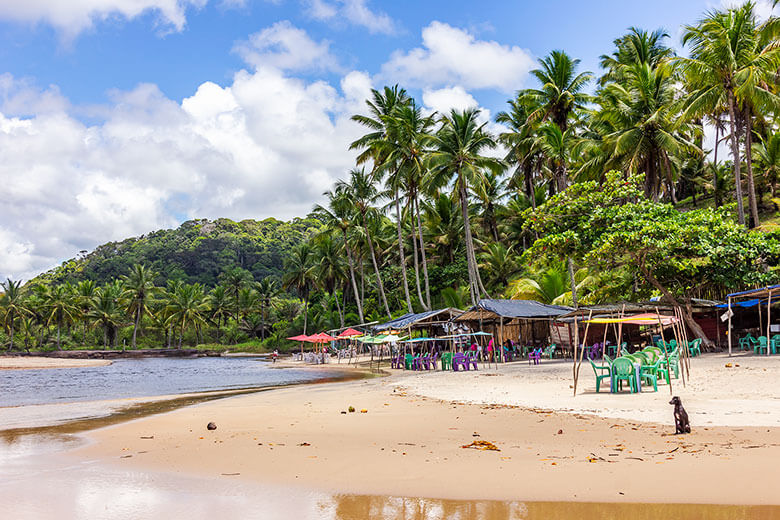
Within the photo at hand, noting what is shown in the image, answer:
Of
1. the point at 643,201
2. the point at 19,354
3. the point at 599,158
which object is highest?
the point at 599,158

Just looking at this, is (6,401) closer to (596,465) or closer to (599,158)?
(596,465)

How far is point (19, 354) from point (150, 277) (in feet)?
54.8

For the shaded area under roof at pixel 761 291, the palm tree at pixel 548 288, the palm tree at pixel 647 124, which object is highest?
the palm tree at pixel 647 124

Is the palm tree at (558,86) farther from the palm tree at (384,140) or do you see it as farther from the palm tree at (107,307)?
the palm tree at (107,307)

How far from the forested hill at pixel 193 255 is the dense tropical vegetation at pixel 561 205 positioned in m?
20.2

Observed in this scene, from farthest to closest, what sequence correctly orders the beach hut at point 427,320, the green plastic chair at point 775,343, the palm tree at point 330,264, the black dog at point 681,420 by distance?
the palm tree at point 330,264, the beach hut at point 427,320, the green plastic chair at point 775,343, the black dog at point 681,420

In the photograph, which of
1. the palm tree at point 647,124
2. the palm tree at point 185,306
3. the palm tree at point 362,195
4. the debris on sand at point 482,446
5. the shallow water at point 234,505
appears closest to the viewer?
the shallow water at point 234,505

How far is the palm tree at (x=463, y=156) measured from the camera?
29500mm

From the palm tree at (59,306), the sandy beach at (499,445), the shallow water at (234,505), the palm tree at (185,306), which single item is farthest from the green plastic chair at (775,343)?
the palm tree at (59,306)

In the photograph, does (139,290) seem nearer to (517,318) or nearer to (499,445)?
(517,318)

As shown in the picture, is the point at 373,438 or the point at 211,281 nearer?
the point at 373,438

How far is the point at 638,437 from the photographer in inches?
259

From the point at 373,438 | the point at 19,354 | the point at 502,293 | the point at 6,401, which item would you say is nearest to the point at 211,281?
the point at 19,354

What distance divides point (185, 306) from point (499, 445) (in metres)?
61.6
